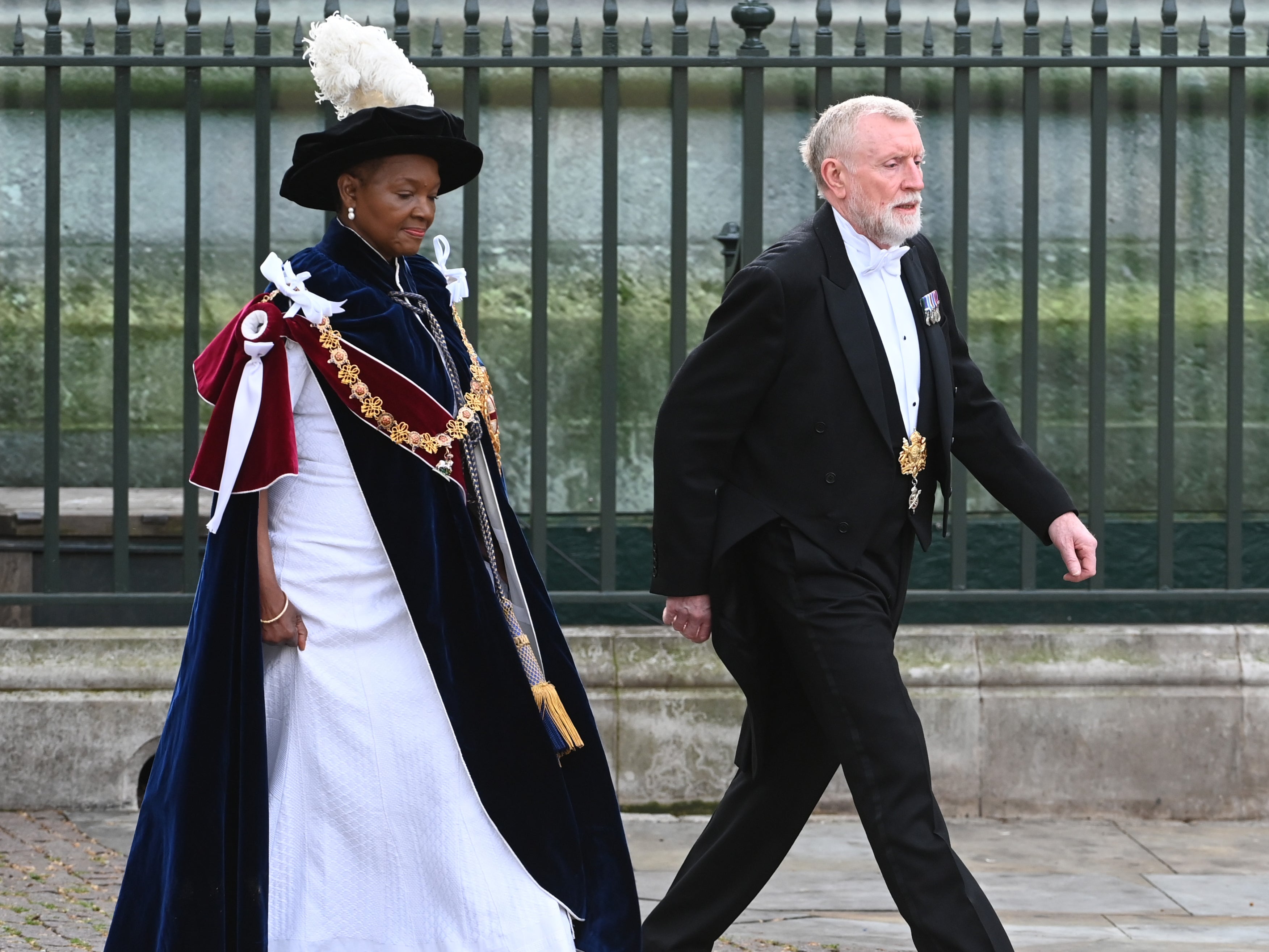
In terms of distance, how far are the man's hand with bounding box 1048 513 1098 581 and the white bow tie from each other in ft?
2.00

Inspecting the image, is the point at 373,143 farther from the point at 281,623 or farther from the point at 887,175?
the point at 887,175

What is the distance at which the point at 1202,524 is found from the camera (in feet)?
20.9

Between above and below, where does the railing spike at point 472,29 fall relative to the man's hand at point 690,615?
above

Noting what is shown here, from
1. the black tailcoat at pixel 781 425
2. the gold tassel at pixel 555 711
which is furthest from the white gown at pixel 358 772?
the black tailcoat at pixel 781 425

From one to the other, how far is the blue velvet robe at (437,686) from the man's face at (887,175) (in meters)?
0.85

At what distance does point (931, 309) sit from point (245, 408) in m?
1.39

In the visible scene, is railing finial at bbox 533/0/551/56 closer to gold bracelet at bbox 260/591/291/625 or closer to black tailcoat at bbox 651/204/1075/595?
black tailcoat at bbox 651/204/1075/595

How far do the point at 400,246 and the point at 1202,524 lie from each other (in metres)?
3.57

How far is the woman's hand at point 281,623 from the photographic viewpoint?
3.57m

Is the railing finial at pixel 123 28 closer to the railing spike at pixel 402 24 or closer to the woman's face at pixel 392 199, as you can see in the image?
the railing spike at pixel 402 24

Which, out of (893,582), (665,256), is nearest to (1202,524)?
(665,256)

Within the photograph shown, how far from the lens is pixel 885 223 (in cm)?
387

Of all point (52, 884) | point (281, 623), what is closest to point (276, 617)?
point (281, 623)

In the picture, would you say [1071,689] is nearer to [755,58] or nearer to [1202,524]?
[1202,524]
